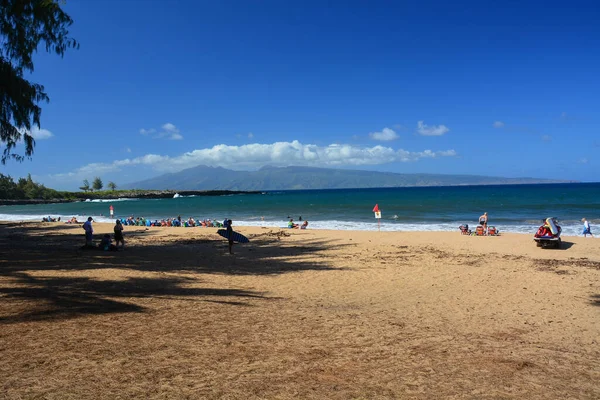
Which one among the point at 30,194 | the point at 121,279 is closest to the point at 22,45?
the point at 121,279

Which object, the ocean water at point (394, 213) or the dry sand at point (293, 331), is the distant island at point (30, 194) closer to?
the ocean water at point (394, 213)

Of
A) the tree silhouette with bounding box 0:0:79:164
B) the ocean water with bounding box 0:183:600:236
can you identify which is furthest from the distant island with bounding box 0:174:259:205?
the tree silhouette with bounding box 0:0:79:164

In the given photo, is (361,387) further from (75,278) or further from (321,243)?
(321,243)

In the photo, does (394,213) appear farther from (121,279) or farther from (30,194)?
(30,194)

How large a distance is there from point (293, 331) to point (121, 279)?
17.8 feet

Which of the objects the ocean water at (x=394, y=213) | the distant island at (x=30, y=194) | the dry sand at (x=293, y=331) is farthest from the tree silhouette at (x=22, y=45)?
the distant island at (x=30, y=194)

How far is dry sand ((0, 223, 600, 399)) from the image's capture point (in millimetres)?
4121

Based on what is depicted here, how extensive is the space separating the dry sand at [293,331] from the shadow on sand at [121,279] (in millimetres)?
51

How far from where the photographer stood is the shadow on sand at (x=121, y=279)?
6650 millimetres

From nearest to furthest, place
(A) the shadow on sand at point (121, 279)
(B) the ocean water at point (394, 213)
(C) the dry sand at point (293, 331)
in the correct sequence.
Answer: (C) the dry sand at point (293, 331)
(A) the shadow on sand at point (121, 279)
(B) the ocean water at point (394, 213)

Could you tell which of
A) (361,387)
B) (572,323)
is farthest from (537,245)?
(361,387)

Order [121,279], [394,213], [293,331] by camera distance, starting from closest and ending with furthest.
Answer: [293,331] → [121,279] → [394,213]

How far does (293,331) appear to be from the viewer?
5965 mm

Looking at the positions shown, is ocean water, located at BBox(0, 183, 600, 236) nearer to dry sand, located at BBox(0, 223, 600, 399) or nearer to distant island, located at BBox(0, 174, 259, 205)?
dry sand, located at BBox(0, 223, 600, 399)
